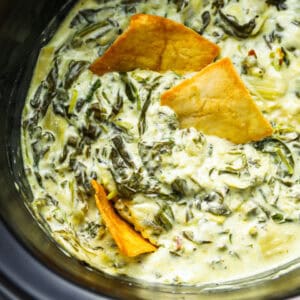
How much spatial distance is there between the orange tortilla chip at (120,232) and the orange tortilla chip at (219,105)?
1.44ft

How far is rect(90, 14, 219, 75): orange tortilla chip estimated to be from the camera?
8.59ft

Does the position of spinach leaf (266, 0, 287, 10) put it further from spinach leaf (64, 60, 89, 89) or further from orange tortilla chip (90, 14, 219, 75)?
spinach leaf (64, 60, 89, 89)

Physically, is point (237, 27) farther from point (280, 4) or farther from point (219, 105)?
point (219, 105)

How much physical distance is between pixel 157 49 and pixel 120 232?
2.54 ft

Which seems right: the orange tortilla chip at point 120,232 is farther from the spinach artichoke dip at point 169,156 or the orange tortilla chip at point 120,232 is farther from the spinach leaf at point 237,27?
the spinach leaf at point 237,27

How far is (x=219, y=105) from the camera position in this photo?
2.52 metres

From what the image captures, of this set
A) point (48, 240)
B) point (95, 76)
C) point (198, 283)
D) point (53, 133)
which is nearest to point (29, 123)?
point (53, 133)

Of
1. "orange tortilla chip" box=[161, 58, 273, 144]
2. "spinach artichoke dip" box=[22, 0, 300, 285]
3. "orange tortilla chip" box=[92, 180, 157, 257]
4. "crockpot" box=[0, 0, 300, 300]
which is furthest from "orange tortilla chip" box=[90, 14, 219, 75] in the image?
"orange tortilla chip" box=[92, 180, 157, 257]

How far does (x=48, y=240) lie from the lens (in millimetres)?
2533

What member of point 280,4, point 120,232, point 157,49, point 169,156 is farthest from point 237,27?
point 120,232

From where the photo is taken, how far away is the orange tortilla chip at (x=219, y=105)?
2.46m

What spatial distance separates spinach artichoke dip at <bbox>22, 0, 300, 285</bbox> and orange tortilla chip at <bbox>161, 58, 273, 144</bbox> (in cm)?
2

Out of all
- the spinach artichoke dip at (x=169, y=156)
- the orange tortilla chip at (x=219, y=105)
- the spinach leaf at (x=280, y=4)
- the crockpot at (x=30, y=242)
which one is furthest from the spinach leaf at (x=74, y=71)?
the spinach leaf at (x=280, y=4)

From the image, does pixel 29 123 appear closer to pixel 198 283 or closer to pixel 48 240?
pixel 48 240
